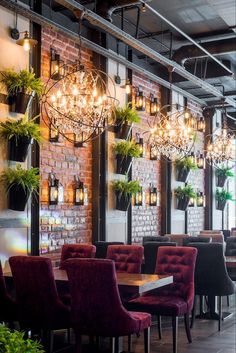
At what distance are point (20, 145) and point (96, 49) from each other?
1.95 metres

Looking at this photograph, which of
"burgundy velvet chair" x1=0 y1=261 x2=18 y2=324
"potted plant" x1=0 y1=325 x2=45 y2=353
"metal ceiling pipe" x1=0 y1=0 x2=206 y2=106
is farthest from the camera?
"metal ceiling pipe" x1=0 y1=0 x2=206 y2=106

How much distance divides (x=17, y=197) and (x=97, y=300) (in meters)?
1.81

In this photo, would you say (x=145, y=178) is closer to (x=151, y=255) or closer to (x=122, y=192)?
(x=122, y=192)

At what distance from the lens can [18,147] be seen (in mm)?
5742

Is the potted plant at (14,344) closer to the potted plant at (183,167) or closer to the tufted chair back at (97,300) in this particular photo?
the tufted chair back at (97,300)

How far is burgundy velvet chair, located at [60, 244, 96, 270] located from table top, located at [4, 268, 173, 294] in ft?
2.06

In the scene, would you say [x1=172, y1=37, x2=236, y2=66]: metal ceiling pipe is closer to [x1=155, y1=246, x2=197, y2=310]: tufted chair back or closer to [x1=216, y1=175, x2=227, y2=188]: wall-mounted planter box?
[x1=155, y1=246, x2=197, y2=310]: tufted chair back

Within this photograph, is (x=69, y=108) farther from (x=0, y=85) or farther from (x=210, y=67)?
(x=210, y=67)

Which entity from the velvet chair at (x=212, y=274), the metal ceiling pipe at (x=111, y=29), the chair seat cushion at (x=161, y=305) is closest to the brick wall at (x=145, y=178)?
the metal ceiling pipe at (x=111, y=29)

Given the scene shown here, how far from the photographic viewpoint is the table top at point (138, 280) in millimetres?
4645

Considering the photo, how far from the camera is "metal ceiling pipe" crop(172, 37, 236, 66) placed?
800 cm

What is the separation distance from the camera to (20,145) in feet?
18.8

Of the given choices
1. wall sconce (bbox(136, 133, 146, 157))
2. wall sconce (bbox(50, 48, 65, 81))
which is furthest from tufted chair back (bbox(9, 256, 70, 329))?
wall sconce (bbox(136, 133, 146, 157))

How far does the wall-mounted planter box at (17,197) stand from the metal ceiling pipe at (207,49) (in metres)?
3.82
